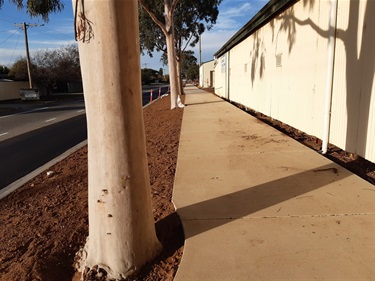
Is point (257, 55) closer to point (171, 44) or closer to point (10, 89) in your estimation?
point (171, 44)

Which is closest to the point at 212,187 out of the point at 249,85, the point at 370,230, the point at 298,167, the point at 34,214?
the point at 298,167

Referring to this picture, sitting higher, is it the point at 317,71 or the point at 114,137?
the point at 317,71

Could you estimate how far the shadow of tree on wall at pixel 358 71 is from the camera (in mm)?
5008

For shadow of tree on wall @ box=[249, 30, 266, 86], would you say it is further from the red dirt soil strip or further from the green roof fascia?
the red dirt soil strip

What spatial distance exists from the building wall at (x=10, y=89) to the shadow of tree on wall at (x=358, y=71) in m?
37.5

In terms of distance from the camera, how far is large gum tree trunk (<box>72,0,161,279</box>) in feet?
8.27

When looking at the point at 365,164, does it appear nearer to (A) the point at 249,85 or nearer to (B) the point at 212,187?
(B) the point at 212,187

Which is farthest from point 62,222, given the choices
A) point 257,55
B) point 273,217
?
point 257,55

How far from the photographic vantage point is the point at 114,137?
2.64 metres

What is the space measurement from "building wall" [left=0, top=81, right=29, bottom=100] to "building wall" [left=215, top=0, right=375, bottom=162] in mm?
32063

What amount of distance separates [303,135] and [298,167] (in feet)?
11.1

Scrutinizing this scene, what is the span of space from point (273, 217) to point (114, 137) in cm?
199

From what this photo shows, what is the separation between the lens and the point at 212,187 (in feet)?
15.2

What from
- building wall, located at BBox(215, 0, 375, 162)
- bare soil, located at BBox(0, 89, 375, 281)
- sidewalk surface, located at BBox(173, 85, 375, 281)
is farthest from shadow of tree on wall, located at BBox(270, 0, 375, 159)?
sidewalk surface, located at BBox(173, 85, 375, 281)
